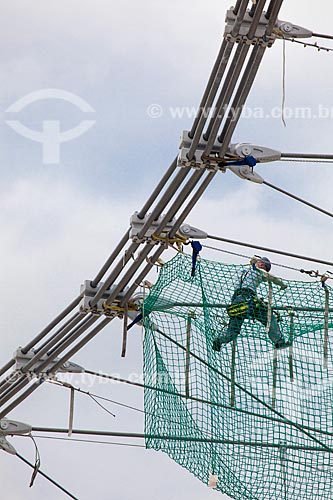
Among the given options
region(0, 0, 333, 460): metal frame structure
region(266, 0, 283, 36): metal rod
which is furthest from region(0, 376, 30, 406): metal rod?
region(266, 0, 283, 36): metal rod

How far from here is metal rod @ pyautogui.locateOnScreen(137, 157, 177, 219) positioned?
13.3 metres

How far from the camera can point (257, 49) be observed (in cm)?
1221

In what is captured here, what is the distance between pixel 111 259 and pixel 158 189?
116 cm

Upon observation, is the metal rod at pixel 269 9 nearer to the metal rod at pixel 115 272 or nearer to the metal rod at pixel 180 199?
A: the metal rod at pixel 180 199

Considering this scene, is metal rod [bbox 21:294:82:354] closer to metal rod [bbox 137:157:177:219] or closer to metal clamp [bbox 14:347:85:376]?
metal clamp [bbox 14:347:85:376]

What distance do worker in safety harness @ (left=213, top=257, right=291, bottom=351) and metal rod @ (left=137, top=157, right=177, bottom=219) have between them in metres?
1.09

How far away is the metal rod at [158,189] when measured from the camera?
13.3m

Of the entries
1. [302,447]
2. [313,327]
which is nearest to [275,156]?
[313,327]

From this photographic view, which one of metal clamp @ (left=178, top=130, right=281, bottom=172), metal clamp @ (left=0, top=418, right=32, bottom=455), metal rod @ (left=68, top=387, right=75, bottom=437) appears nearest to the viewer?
metal clamp @ (left=178, top=130, right=281, bottom=172)

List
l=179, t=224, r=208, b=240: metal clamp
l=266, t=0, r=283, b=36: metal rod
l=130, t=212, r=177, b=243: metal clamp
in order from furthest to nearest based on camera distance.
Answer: l=179, t=224, r=208, b=240: metal clamp → l=130, t=212, r=177, b=243: metal clamp → l=266, t=0, r=283, b=36: metal rod

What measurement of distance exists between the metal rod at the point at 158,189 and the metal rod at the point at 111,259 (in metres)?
0.28

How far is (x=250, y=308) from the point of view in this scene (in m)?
13.5

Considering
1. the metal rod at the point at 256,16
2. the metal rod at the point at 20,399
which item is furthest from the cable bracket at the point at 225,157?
the metal rod at the point at 20,399

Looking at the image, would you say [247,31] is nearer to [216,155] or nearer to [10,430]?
[216,155]
